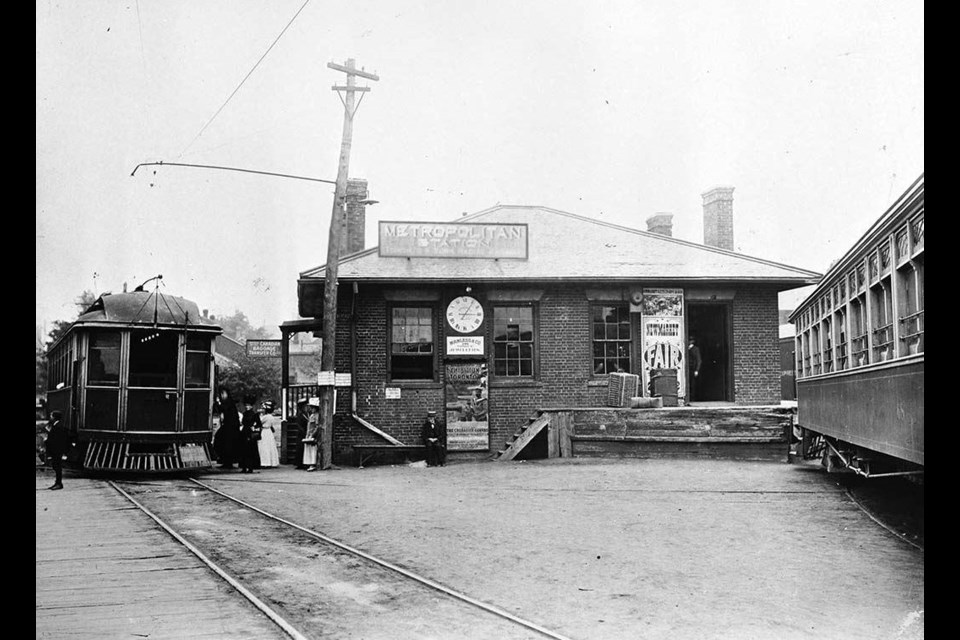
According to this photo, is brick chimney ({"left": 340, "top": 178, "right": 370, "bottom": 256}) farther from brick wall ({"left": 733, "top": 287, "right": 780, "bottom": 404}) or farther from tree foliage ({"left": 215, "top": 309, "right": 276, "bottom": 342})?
tree foliage ({"left": 215, "top": 309, "right": 276, "bottom": 342})

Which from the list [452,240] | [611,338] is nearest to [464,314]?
[452,240]

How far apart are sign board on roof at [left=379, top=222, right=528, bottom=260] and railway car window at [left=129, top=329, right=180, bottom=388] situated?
5.12m

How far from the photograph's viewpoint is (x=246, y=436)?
49.7 ft

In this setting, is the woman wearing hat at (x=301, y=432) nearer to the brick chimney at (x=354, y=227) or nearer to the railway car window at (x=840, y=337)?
the brick chimney at (x=354, y=227)

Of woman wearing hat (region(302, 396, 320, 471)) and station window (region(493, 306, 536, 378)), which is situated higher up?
station window (region(493, 306, 536, 378))

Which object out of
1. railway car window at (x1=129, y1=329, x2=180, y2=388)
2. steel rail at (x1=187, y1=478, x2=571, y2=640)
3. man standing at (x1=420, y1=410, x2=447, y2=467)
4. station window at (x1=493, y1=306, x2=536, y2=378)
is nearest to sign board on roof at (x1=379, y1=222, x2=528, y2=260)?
station window at (x1=493, y1=306, x2=536, y2=378)

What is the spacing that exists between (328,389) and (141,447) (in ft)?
11.6

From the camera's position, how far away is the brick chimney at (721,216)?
71.2 feet

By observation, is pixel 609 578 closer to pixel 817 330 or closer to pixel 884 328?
pixel 884 328

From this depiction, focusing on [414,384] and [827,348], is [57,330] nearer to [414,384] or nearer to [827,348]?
[414,384]

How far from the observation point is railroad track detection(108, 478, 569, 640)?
16.1ft

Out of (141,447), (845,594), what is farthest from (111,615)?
(141,447)
